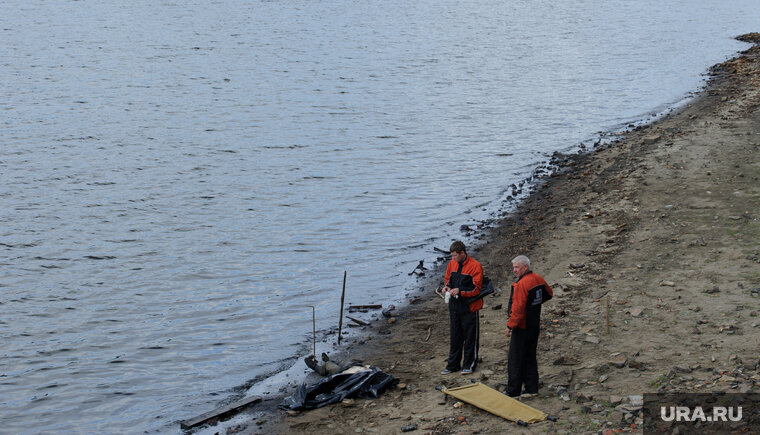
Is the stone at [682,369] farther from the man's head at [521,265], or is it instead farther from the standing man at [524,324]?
the man's head at [521,265]

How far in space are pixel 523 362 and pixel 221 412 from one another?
18.7ft

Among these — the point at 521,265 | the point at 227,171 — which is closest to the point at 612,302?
the point at 521,265

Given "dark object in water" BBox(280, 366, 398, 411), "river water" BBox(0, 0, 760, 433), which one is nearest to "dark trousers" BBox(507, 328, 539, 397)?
"dark object in water" BBox(280, 366, 398, 411)

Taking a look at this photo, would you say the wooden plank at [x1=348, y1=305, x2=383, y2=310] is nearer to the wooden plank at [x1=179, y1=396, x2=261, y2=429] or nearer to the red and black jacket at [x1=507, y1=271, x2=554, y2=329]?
the wooden plank at [x1=179, y1=396, x2=261, y2=429]

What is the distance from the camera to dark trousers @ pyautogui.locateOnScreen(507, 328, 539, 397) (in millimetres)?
11109

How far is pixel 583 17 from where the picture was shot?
88.2 meters

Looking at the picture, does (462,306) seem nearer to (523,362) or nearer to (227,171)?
(523,362)

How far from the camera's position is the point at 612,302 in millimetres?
14461

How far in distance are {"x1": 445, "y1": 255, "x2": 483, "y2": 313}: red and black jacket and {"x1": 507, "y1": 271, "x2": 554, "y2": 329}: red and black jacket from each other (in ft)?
3.74

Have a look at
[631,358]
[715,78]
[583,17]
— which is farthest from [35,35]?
[583,17]

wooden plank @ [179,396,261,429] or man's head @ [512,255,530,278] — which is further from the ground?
man's head @ [512,255,530,278]

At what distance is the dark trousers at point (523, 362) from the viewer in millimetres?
11109

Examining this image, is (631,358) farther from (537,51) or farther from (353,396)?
(537,51)

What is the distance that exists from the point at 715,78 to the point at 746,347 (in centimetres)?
3774
